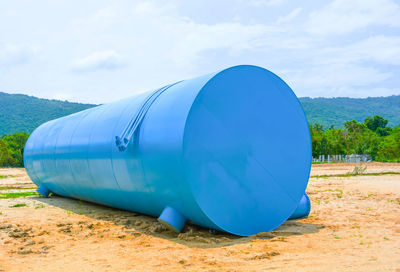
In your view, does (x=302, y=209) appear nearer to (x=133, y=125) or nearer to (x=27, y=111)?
(x=133, y=125)

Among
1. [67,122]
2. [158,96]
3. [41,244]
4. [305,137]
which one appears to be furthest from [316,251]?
[67,122]

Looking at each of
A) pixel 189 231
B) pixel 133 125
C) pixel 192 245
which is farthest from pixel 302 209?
pixel 133 125

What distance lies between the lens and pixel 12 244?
20.2ft

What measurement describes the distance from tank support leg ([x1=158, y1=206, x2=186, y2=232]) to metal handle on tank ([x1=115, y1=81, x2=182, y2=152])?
1.39 meters

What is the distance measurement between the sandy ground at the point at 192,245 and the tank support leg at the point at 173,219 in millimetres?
193

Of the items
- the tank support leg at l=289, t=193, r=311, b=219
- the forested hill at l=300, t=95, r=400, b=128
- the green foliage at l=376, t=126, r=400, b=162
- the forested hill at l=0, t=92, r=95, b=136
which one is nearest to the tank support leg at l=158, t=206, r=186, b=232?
the tank support leg at l=289, t=193, r=311, b=219

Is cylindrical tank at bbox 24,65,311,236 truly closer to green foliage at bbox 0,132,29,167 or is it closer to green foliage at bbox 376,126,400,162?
green foliage at bbox 0,132,29,167

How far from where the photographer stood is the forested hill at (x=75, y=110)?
4098 inches

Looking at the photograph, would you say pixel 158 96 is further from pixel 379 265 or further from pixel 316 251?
pixel 379 265

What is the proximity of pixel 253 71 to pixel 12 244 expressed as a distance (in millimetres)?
4847

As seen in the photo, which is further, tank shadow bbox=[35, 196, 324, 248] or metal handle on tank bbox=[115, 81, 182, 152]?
metal handle on tank bbox=[115, 81, 182, 152]

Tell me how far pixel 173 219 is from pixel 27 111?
117 metres

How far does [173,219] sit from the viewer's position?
5.92 m

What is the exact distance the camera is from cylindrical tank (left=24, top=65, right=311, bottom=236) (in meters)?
5.65
